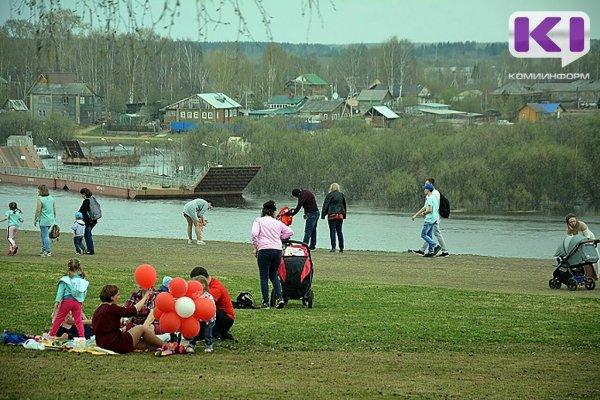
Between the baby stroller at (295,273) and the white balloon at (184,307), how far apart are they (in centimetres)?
357

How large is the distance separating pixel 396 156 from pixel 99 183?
2030 cm

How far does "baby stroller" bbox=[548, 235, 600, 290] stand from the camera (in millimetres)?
16578

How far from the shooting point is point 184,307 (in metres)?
10.2

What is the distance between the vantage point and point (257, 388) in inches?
363

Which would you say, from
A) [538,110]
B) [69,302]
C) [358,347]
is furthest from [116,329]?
[538,110]

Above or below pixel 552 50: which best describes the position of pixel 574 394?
below

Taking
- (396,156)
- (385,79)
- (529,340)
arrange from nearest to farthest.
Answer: (529,340) < (396,156) < (385,79)

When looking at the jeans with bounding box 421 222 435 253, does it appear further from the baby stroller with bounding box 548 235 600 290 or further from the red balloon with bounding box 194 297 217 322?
the red balloon with bounding box 194 297 217 322

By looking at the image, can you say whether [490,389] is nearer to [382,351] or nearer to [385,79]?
[382,351]

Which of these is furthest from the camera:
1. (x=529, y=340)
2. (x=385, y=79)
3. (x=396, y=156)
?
(x=385, y=79)

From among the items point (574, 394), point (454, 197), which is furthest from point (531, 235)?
point (574, 394)

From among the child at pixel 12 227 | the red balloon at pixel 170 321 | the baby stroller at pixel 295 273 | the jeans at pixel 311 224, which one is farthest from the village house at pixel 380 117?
the red balloon at pixel 170 321

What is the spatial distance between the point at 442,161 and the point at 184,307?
49627 mm

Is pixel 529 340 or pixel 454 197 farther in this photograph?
pixel 454 197
